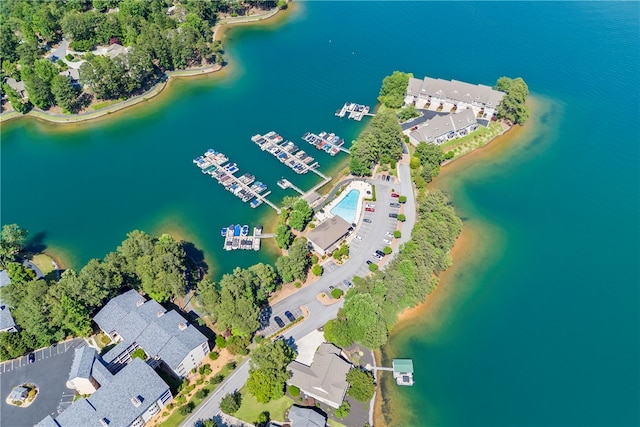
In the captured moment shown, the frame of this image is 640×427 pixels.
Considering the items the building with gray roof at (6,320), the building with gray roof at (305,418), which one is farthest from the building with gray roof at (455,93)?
the building with gray roof at (6,320)

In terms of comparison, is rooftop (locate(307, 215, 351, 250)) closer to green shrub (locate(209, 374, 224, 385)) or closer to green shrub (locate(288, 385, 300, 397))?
green shrub (locate(288, 385, 300, 397))

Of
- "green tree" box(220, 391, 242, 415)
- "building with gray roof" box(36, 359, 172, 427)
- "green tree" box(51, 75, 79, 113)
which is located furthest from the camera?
"green tree" box(51, 75, 79, 113)

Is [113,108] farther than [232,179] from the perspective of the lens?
Yes

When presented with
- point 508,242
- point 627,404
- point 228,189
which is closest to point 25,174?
point 228,189

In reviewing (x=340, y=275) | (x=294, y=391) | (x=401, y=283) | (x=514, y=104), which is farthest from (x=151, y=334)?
(x=514, y=104)

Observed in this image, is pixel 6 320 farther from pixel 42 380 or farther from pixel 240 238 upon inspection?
pixel 240 238

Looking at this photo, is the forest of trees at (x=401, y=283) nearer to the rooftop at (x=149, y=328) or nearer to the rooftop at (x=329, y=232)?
the rooftop at (x=329, y=232)

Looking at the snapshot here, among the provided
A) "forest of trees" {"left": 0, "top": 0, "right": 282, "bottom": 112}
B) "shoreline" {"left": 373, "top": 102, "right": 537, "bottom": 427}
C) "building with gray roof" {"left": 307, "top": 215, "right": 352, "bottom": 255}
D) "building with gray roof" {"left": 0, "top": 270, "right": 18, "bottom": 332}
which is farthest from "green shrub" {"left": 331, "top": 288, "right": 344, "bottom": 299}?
"forest of trees" {"left": 0, "top": 0, "right": 282, "bottom": 112}
